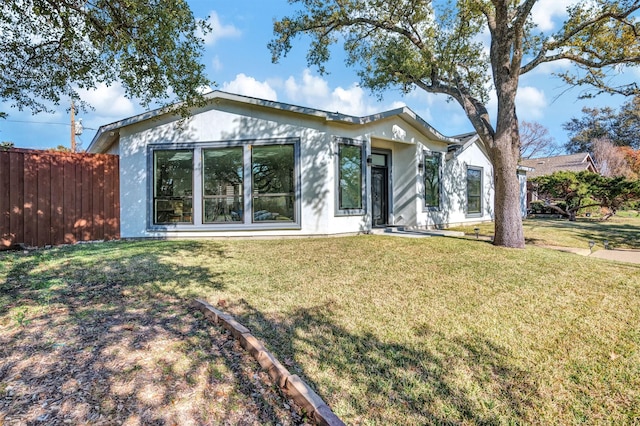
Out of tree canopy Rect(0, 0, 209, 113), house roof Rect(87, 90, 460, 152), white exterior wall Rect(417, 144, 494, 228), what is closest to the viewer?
tree canopy Rect(0, 0, 209, 113)

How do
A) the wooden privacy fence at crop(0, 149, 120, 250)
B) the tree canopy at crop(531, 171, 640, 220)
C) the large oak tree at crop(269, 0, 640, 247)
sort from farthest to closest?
the tree canopy at crop(531, 171, 640, 220) < the wooden privacy fence at crop(0, 149, 120, 250) < the large oak tree at crop(269, 0, 640, 247)

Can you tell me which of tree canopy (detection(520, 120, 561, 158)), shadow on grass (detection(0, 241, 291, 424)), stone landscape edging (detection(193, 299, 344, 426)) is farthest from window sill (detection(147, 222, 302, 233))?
tree canopy (detection(520, 120, 561, 158))

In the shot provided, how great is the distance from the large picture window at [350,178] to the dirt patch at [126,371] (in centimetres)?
667

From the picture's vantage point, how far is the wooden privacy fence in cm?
786

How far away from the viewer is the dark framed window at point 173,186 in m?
9.42

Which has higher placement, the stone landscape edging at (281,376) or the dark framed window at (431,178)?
the dark framed window at (431,178)

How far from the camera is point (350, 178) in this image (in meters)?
9.91

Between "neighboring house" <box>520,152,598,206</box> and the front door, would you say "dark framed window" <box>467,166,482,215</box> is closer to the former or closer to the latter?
the front door

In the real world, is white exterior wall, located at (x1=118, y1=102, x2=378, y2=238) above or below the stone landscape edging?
above

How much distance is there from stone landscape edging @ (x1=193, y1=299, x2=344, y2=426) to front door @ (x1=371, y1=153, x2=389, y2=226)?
8.77 m

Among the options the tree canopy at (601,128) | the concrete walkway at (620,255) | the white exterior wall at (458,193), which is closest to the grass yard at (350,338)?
the concrete walkway at (620,255)

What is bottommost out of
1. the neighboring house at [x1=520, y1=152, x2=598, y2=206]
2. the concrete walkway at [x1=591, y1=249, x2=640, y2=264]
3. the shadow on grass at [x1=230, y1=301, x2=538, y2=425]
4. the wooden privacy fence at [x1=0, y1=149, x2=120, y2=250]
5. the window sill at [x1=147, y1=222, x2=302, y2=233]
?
the shadow on grass at [x1=230, y1=301, x2=538, y2=425]

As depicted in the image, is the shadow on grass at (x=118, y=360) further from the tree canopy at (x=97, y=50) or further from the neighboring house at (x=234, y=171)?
the neighboring house at (x=234, y=171)

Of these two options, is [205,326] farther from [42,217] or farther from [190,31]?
[42,217]
